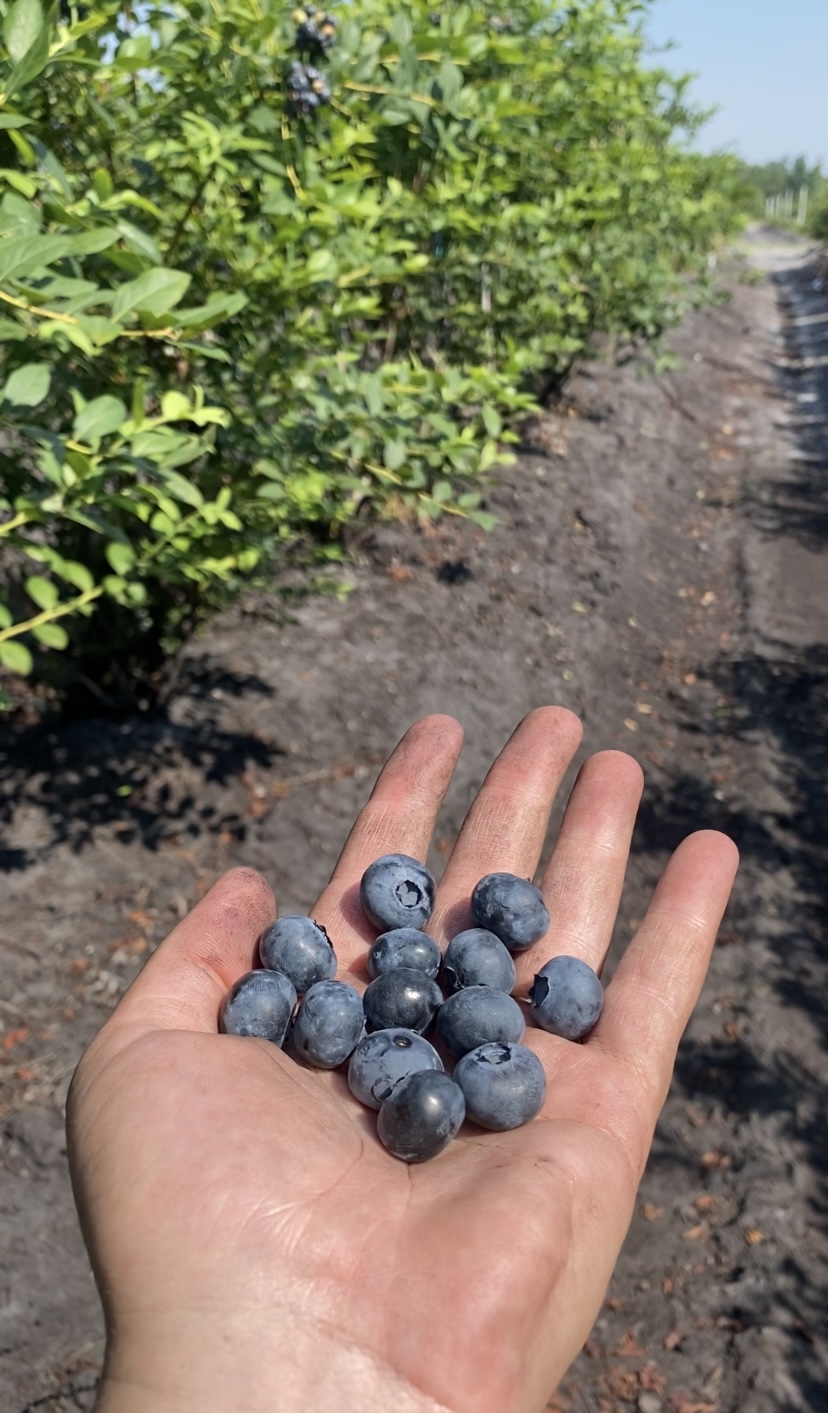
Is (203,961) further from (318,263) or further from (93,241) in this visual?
(318,263)

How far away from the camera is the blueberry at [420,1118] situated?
52.4 inches

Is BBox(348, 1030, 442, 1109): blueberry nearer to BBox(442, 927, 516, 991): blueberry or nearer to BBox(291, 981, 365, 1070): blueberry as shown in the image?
BBox(291, 981, 365, 1070): blueberry

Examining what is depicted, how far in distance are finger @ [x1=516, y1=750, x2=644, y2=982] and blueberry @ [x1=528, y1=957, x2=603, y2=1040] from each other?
16 centimetres

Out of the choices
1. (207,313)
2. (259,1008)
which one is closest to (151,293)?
(207,313)

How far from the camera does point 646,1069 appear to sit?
1625mm

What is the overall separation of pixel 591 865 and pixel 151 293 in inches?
52.5

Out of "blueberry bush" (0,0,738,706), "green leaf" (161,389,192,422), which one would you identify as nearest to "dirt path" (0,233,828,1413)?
"blueberry bush" (0,0,738,706)

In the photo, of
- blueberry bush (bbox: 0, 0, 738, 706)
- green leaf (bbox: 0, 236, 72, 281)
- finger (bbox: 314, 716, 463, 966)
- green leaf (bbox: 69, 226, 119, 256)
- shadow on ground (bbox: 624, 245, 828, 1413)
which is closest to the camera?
green leaf (bbox: 0, 236, 72, 281)

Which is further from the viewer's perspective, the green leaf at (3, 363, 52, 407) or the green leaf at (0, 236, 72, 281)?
the green leaf at (3, 363, 52, 407)

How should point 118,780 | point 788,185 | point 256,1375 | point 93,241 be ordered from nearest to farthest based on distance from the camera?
1. point 256,1375
2. point 93,241
3. point 118,780
4. point 788,185

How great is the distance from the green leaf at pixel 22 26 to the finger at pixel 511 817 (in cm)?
152

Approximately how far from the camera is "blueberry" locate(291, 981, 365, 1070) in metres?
1.53

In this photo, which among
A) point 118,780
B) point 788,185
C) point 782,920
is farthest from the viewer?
point 788,185

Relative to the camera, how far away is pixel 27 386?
4.72 feet
